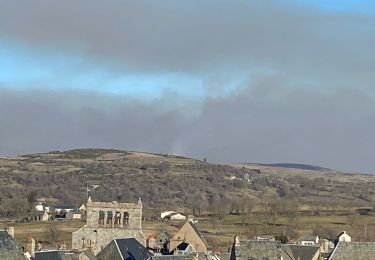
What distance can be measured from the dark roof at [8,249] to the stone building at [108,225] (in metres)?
31.3

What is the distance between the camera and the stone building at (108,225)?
95.8m

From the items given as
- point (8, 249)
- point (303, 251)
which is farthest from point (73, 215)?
point (8, 249)

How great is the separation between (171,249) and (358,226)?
8381 centimetres

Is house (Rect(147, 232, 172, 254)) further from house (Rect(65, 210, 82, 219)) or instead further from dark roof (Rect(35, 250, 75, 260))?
house (Rect(65, 210, 82, 219))

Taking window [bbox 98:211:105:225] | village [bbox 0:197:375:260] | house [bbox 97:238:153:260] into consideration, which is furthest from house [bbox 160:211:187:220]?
house [bbox 97:238:153:260]

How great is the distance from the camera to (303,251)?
84.9m

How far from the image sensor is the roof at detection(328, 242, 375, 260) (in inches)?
2854

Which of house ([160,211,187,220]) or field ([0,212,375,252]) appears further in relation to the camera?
house ([160,211,187,220])

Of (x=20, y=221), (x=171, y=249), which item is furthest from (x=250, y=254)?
(x=20, y=221)

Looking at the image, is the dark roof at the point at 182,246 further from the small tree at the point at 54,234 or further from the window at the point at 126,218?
the small tree at the point at 54,234

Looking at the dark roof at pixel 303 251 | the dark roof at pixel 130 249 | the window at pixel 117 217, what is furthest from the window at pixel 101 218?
the dark roof at pixel 303 251

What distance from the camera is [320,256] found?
281 ft

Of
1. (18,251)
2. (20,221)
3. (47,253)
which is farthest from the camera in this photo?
(20,221)

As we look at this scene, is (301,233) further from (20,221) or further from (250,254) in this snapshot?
(250,254)
